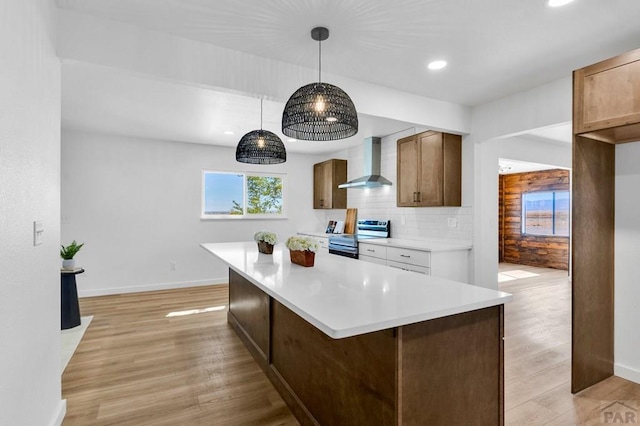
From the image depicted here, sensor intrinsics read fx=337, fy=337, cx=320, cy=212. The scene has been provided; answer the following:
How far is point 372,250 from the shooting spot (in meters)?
4.50

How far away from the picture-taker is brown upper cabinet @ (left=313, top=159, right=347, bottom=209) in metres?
6.15

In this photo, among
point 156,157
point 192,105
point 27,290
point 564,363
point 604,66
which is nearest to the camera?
point 27,290

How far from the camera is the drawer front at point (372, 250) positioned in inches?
170

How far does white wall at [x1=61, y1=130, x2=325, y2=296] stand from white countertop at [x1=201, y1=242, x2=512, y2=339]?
11.3 ft

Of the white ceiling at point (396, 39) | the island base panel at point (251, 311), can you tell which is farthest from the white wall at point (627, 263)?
the island base panel at point (251, 311)

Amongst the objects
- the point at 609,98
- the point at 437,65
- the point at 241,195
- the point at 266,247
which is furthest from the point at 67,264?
the point at 609,98

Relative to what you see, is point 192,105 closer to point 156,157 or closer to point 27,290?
point 156,157

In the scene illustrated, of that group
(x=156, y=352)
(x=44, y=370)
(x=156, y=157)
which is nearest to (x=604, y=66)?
(x=44, y=370)

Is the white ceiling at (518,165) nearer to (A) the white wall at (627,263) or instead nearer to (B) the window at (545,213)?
(B) the window at (545,213)

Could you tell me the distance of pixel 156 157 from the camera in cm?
544

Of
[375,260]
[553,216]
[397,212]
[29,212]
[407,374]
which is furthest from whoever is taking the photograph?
[553,216]

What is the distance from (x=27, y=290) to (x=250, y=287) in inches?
68.7

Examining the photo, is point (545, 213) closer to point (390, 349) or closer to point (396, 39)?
point (396, 39)

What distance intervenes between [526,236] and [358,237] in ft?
17.6
